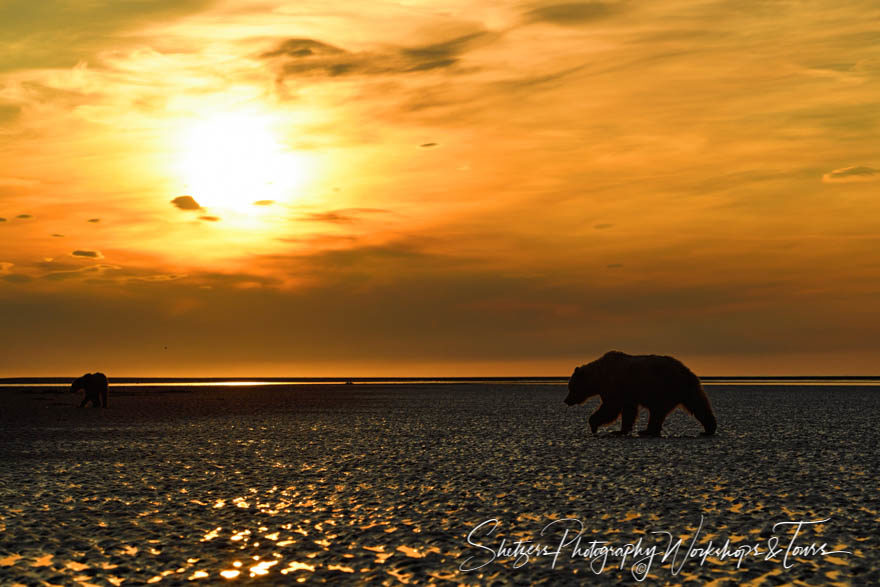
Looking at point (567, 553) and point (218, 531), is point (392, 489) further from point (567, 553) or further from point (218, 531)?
point (567, 553)

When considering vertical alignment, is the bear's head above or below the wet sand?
above

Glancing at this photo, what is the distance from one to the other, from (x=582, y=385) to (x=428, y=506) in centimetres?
1781

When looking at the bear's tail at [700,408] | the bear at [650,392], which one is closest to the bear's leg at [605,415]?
the bear at [650,392]

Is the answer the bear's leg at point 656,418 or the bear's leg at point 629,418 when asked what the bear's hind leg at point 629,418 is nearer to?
the bear's leg at point 629,418

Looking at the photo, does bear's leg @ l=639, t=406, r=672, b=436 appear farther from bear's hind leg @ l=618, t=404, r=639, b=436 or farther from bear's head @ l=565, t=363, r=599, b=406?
bear's head @ l=565, t=363, r=599, b=406

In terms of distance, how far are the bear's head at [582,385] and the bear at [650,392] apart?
3.13ft

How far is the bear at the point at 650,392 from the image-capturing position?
29.9 m

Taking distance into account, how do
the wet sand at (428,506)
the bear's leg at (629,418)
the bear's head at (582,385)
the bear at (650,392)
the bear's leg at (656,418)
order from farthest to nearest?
the bear's head at (582,385) → the bear's leg at (629,418) → the bear at (650,392) → the bear's leg at (656,418) → the wet sand at (428,506)

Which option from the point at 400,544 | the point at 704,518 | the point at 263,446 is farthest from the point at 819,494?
the point at 263,446

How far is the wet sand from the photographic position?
11.2m

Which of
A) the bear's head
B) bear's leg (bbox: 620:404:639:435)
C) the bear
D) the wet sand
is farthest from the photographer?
the bear's head

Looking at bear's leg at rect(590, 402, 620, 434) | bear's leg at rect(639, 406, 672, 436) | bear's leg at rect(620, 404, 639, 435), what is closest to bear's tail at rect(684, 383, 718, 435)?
bear's leg at rect(639, 406, 672, 436)

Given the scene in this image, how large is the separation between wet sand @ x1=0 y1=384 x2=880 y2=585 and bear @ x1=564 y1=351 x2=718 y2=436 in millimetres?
834

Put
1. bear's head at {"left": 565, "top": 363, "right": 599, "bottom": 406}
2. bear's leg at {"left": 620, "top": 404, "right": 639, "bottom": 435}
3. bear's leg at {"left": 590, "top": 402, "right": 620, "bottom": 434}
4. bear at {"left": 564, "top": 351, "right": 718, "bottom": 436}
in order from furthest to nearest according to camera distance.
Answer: bear's head at {"left": 565, "top": 363, "right": 599, "bottom": 406} → bear's leg at {"left": 590, "top": 402, "right": 620, "bottom": 434} → bear's leg at {"left": 620, "top": 404, "right": 639, "bottom": 435} → bear at {"left": 564, "top": 351, "right": 718, "bottom": 436}
